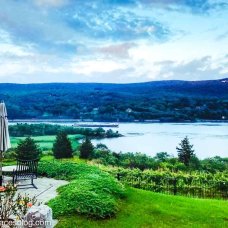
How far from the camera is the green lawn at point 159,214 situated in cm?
712

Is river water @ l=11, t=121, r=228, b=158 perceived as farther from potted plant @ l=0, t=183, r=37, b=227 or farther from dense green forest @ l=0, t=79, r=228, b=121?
potted plant @ l=0, t=183, r=37, b=227

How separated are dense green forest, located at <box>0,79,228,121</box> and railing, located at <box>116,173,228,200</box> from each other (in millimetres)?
→ 71217

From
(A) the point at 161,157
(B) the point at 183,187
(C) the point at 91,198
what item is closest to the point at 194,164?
(A) the point at 161,157

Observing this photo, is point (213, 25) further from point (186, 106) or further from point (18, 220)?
point (18, 220)

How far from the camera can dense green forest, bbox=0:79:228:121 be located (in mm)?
87750

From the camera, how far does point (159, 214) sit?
7992mm

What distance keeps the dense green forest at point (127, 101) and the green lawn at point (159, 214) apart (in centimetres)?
7615

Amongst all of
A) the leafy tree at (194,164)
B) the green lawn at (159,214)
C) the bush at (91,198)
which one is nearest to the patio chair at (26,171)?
the bush at (91,198)

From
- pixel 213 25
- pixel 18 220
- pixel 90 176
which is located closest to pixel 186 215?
pixel 90 176

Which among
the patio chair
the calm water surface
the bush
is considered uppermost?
the patio chair

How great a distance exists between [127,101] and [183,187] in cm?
8223

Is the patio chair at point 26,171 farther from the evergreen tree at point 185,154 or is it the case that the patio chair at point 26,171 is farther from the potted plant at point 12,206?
the evergreen tree at point 185,154

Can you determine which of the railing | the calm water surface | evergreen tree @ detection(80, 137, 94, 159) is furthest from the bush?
the calm water surface

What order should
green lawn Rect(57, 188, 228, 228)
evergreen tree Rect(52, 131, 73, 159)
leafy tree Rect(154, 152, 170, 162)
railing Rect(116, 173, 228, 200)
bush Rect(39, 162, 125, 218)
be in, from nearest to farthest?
green lawn Rect(57, 188, 228, 228)
bush Rect(39, 162, 125, 218)
railing Rect(116, 173, 228, 200)
evergreen tree Rect(52, 131, 73, 159)
leafy tree Rect(154, 152, 170, 162)
